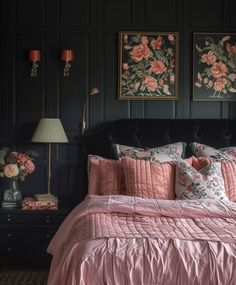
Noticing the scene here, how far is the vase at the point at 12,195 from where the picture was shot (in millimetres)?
4180

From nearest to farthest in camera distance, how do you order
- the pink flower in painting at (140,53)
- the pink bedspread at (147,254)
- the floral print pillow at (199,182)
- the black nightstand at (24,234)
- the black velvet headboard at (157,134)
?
1. the pink bedspread at (147,254)
2. the floral print pillow at (199,182)
3. the black nightstand at (24,234)
4. the black velvet headboard at (157,134)
5. the pink flower in painting at (140,53)

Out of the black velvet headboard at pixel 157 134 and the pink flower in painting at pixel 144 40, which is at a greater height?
the pink flower in painting at pixel 144 40

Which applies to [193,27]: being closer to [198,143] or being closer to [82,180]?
[198,143]

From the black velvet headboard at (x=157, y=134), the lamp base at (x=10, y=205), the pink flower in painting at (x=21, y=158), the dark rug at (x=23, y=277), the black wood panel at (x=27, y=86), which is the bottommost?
the dark rug at (x=23, y=277)

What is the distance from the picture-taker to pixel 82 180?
14.9ft

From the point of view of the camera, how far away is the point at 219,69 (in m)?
4.56

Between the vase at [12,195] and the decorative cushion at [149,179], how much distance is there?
113 cm

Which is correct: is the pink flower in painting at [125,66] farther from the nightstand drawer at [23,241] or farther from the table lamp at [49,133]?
the nightstand drawer at [23,241]

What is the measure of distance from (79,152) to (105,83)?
0.77 meters

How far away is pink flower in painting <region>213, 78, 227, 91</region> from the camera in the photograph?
4.57 meters

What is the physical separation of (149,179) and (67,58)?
1.56 meters

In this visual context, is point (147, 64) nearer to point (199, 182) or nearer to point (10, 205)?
point (199, 182)

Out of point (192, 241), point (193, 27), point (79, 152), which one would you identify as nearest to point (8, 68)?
point (79, 152)

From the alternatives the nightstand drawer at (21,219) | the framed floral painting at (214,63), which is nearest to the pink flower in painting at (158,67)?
the framed floral painting at (214,63)
